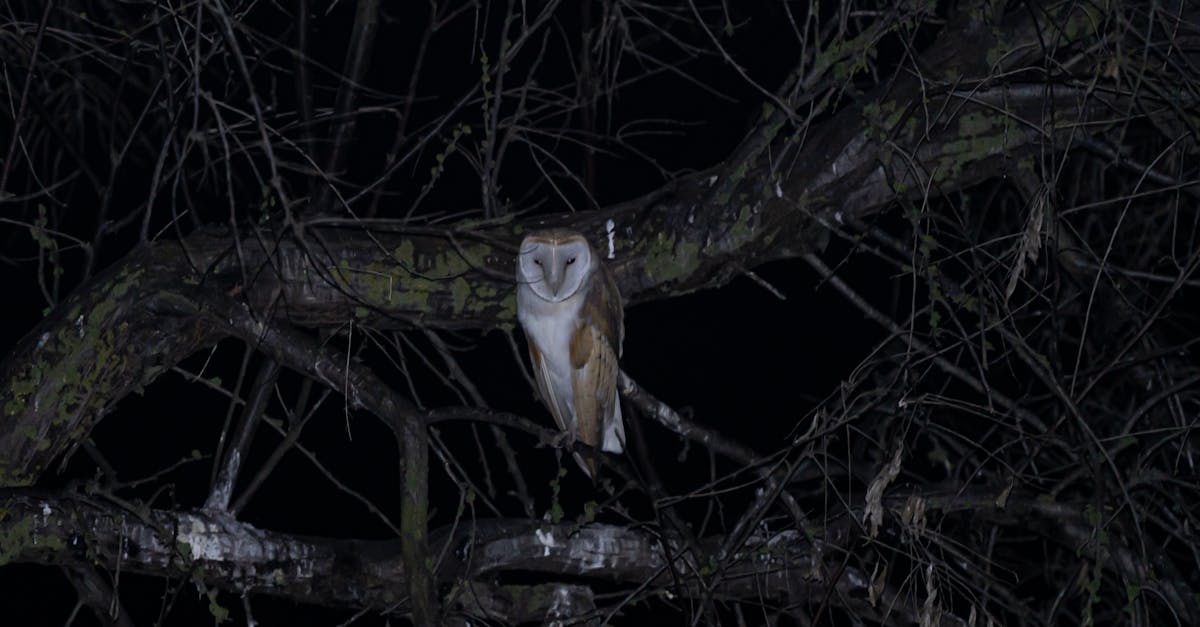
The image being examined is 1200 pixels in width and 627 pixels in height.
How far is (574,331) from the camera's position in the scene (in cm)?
282

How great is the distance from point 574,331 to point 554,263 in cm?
35

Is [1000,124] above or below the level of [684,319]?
above

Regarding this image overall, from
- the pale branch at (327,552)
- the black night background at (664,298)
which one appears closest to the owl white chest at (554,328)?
the black night background at (664,298)

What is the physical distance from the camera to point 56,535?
6.73 ft

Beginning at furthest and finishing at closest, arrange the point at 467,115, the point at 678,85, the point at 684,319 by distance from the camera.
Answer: the point at 684,319 → the point at 678,85 → the point at 467,115

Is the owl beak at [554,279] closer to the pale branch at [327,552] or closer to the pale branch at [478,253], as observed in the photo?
the pale branch at [478,253]

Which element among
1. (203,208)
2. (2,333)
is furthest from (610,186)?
(2,333)

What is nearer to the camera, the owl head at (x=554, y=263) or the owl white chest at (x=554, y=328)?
the owl head at (x=554, y=263)

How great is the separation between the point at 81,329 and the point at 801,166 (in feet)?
4.52

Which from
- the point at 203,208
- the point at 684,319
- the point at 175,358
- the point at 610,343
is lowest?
the point at 684,319

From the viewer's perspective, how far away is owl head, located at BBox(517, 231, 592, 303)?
95.0 inches

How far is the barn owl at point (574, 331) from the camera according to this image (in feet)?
8.18

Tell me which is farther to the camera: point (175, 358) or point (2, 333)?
point (2, 333)

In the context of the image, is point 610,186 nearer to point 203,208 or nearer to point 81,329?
point 203,208
